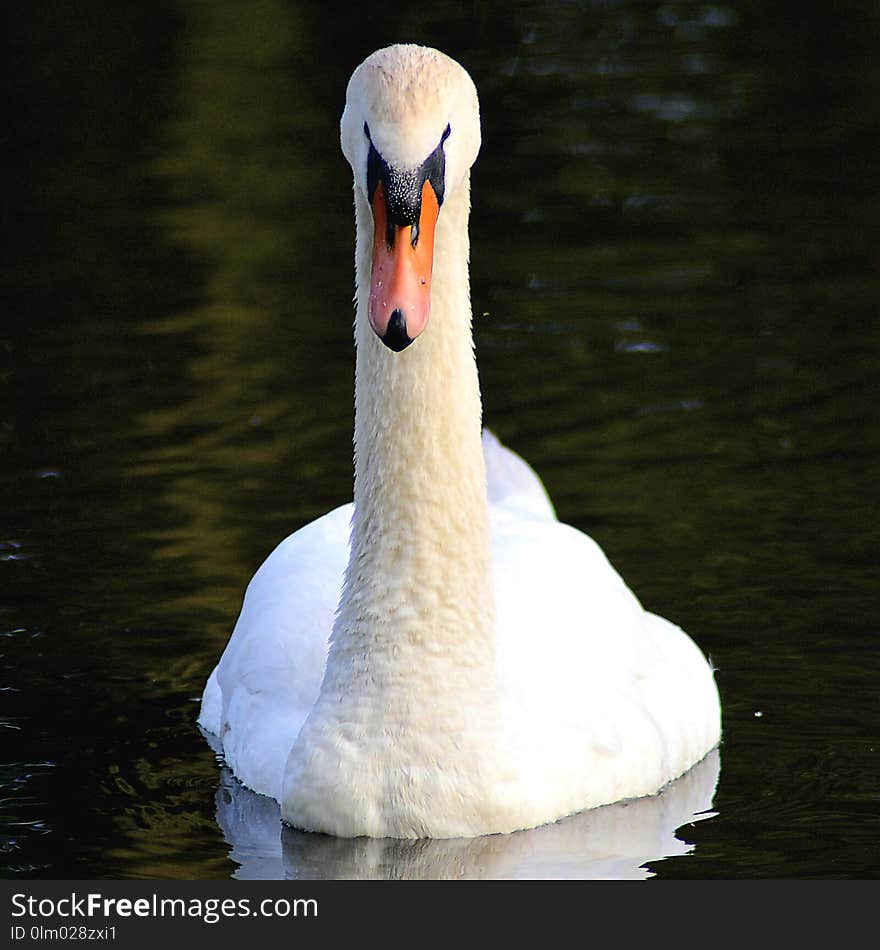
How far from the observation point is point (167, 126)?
19531 millimetres

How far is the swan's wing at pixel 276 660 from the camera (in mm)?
8406

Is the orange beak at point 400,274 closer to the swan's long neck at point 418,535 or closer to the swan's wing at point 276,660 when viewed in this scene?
the swan's long neck at point 418,535

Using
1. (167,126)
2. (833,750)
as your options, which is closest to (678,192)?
(167,126)

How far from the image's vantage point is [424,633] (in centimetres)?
779

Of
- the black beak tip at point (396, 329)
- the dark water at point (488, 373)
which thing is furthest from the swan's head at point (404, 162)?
the dark water at point (488, 373)

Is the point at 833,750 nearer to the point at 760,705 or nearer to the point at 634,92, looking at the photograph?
the point at 760,705

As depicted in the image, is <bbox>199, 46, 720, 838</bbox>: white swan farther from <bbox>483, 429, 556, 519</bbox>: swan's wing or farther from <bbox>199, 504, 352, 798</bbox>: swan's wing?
<bbox>483, 429, 556, 519</bbox>: swan's wing

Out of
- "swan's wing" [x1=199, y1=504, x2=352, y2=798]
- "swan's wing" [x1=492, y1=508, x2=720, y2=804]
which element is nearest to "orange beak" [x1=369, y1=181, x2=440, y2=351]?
"swan's wing" [x1=492, y1=508, x2=720, y2=804]

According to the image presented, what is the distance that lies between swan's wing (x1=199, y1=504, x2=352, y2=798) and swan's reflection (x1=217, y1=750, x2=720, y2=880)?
7.8 inches

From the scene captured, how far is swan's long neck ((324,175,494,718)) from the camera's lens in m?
7.62

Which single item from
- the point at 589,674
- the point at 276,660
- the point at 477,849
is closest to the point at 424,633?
the point at 477,849

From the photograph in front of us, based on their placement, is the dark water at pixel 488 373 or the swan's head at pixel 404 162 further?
the dark water at pixel 488 373

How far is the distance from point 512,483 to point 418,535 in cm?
249

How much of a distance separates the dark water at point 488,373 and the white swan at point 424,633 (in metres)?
0.20
